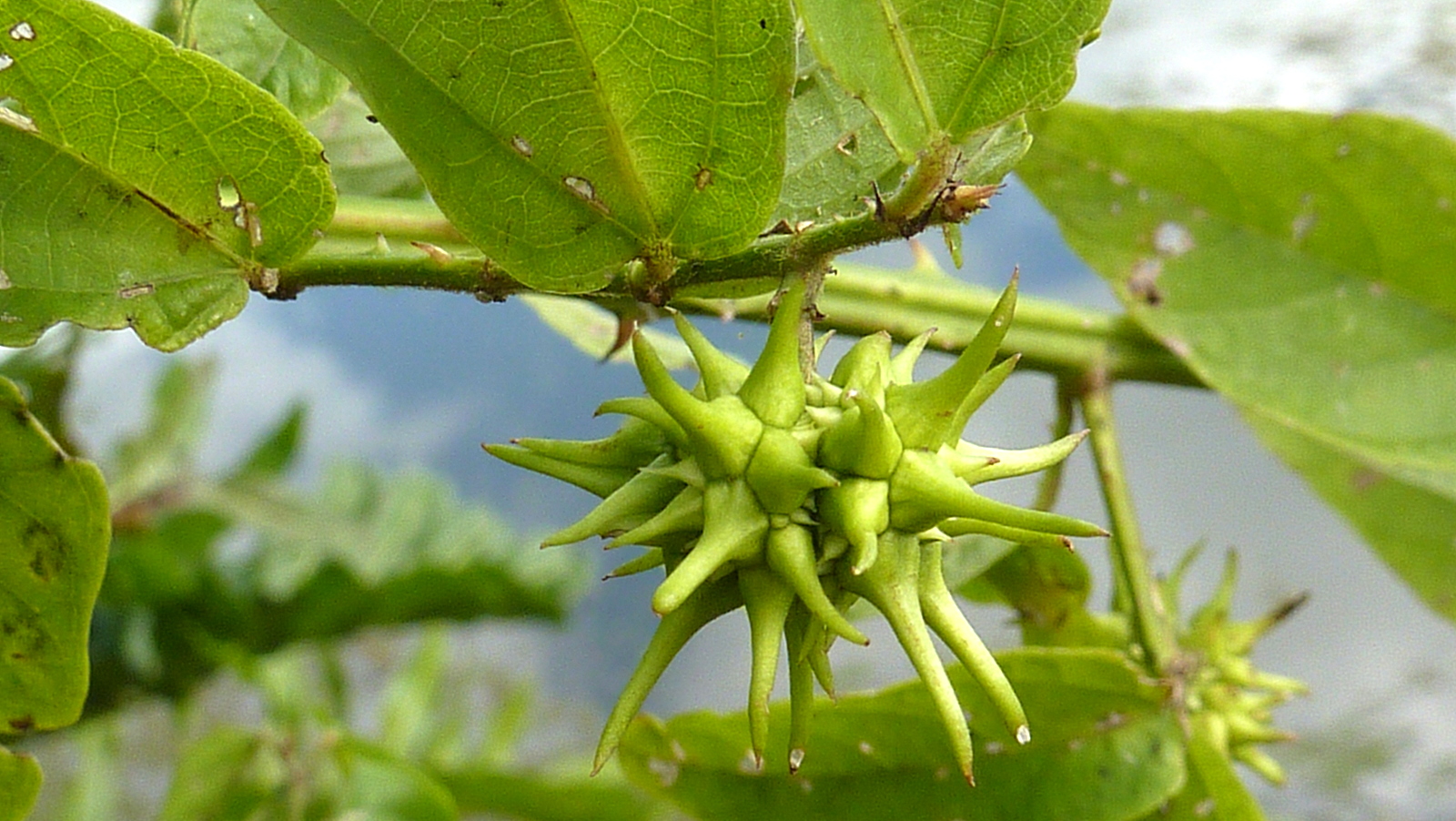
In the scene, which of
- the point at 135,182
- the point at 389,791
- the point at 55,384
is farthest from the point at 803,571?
the point at 55,384

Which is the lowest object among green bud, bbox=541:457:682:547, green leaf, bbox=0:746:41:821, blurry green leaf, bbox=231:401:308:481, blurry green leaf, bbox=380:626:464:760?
blurry green leaf, bbox=380:626:464:760

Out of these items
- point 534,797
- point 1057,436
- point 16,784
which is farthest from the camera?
point 534,797

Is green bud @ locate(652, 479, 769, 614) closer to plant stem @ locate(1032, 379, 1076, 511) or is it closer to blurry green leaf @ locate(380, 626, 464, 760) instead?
plant stem @ locate(1032, 379, 1076, 511)

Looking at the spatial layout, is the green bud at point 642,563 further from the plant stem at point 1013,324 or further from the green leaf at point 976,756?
the plant stem at point 1013,324

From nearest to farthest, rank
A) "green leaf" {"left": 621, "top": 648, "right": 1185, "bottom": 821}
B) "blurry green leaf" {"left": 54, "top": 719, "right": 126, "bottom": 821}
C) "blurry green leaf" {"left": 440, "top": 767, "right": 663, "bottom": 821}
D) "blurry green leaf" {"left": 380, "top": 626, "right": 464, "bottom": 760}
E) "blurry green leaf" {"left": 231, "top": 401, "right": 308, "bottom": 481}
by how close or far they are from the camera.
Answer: "green leaf" {"left": 621, "top": 648, "right": 1185, "bottom": 821}
"blurry green leaf" {"left": 440, "top": 767, "right": 663, "bottom": 821}
"blurry green leaf" {"left": 54, "top": 719, "right": 126, "bottom": 821}
"blurry green leaf" {"left": 380, "top": 626, "right": 464, "bottom": 760}
"blurry green leaf" {"left": 231, "top": 401, "right": 308, "bottom": 481}

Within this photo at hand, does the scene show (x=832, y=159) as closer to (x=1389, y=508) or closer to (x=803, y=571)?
(x=803, y=571)

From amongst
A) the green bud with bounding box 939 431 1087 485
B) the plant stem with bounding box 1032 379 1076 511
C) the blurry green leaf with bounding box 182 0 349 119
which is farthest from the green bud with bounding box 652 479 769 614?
the plant stem with bounding box 1032 379 1076 511
